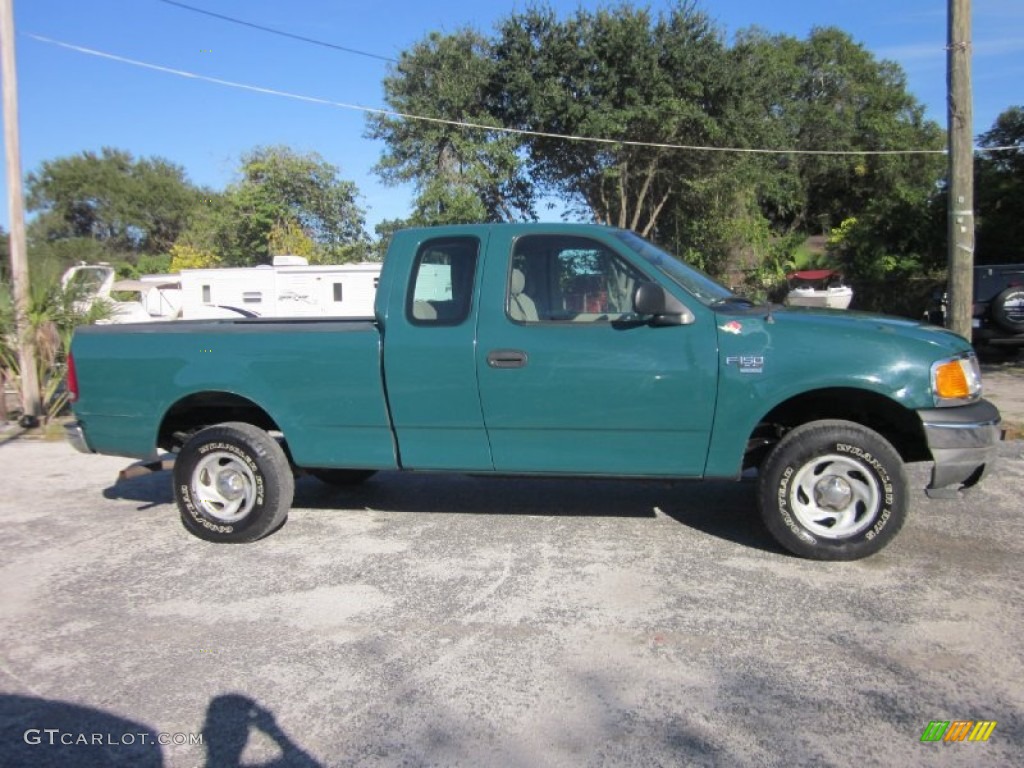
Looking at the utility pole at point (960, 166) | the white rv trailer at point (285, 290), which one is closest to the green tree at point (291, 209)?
the white rv trailer at point (285, 290)

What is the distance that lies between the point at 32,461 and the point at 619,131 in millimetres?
20502

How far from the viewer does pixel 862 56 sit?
4150cm

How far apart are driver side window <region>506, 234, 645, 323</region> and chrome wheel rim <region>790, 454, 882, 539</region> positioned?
1420 mm

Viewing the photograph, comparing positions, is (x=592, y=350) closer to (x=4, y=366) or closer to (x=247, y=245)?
(x=4, y=366)

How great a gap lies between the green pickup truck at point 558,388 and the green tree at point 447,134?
21456mm

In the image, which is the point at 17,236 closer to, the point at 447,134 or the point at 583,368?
the point at 583,368

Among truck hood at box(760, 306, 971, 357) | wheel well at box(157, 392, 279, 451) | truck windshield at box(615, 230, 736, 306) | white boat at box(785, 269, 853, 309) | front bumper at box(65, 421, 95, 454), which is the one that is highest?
white boat at box(785, 269, 853, 309)

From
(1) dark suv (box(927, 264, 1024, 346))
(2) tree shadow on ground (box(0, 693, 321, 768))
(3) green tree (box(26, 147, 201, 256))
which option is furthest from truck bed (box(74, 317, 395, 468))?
(3) green tree (box(26, 147, 201, 256))

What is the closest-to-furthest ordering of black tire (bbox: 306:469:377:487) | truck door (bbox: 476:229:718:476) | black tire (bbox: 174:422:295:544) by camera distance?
truck door (bbox: 476:229:718:476) < black tire (bbox: 174:422:295:544) < black tire (bbox: 306:469:377:487)

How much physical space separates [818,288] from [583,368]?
21587 millimetres

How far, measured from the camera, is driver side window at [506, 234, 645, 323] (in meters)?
4.80

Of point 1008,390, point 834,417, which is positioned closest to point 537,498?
point 834,417

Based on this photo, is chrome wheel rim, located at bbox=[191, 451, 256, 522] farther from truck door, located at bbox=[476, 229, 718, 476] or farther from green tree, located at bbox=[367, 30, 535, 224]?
green tree, located at bbox=[367, 30, 535, 224]

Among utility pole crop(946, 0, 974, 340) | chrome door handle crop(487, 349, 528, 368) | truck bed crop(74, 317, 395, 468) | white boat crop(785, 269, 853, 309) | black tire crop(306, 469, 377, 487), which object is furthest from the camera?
white boat crop(785, 269, 853, 309)
